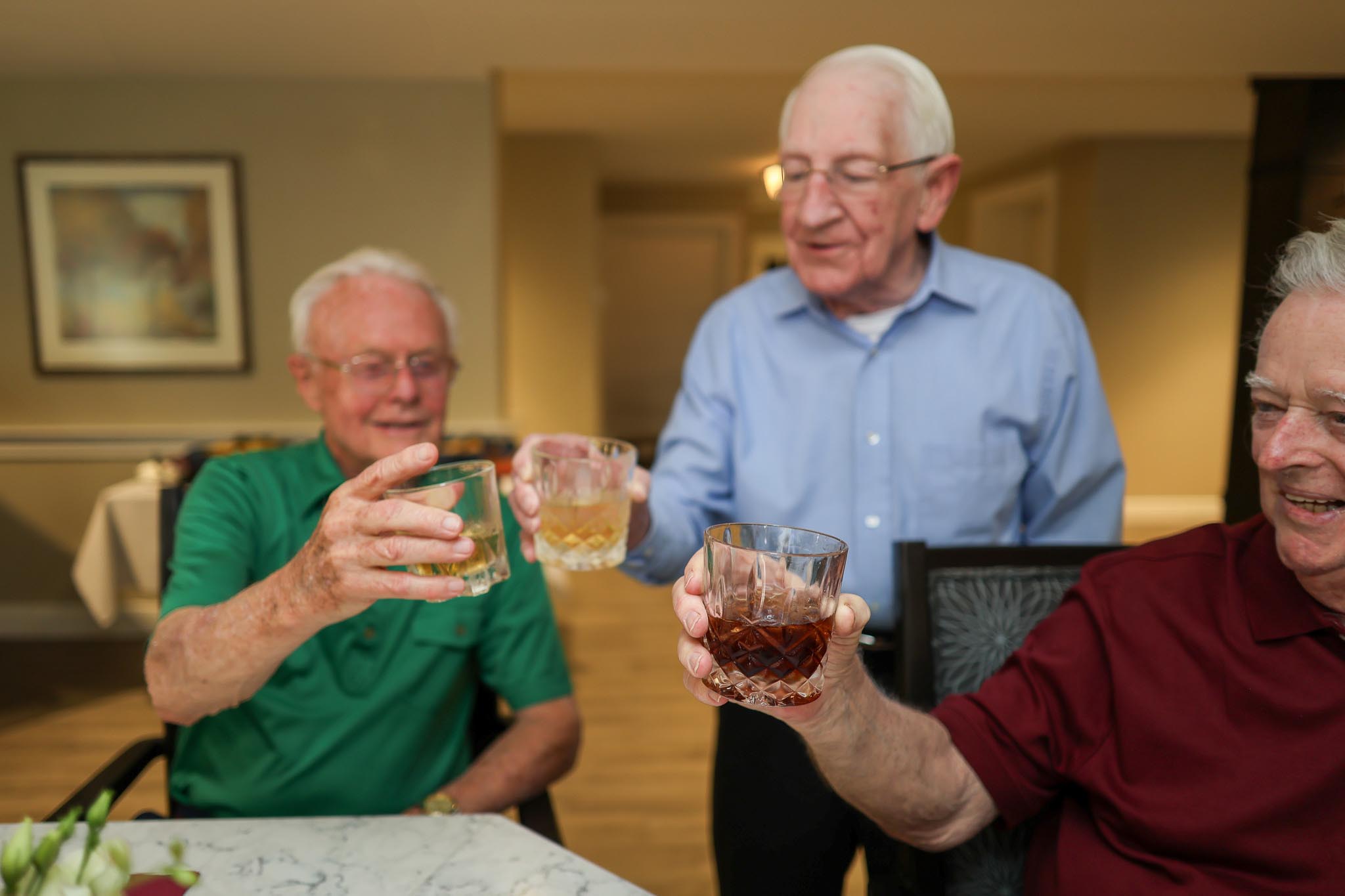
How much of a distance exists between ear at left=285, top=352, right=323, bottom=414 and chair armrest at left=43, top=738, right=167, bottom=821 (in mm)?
549

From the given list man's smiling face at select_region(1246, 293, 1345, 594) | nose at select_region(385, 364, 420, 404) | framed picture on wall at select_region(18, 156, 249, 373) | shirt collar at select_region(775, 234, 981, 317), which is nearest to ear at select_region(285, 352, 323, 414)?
nose at select_region(385, 364, 420, 404)

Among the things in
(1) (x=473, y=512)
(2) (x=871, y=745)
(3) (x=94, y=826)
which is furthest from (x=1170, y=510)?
(3) (x=94, y=826)

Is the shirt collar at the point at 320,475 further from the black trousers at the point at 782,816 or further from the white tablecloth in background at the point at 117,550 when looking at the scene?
the white tablecloth in background at the point at 117,550

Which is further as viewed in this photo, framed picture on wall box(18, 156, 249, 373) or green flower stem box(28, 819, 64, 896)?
framed picture on wall box(18, 156, 249, 373)

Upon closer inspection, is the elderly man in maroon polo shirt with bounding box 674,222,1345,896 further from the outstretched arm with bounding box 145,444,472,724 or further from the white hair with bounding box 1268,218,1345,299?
the outstretched arm with bounding box 145,444,472,724

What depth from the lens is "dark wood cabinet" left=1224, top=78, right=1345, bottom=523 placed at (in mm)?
968

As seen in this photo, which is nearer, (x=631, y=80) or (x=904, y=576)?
(x=904, y=576)

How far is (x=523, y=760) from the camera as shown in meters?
1.37

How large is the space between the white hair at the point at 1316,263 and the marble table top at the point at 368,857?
2.86 ft

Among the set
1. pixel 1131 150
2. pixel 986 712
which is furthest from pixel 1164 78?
pixel 986 712

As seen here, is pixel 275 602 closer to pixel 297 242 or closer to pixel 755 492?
pixel 755 492

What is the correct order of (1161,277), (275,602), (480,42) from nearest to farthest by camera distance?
(275,602), (480,42), (1161,277)

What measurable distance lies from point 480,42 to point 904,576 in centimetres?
327

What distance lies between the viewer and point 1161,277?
646cm
